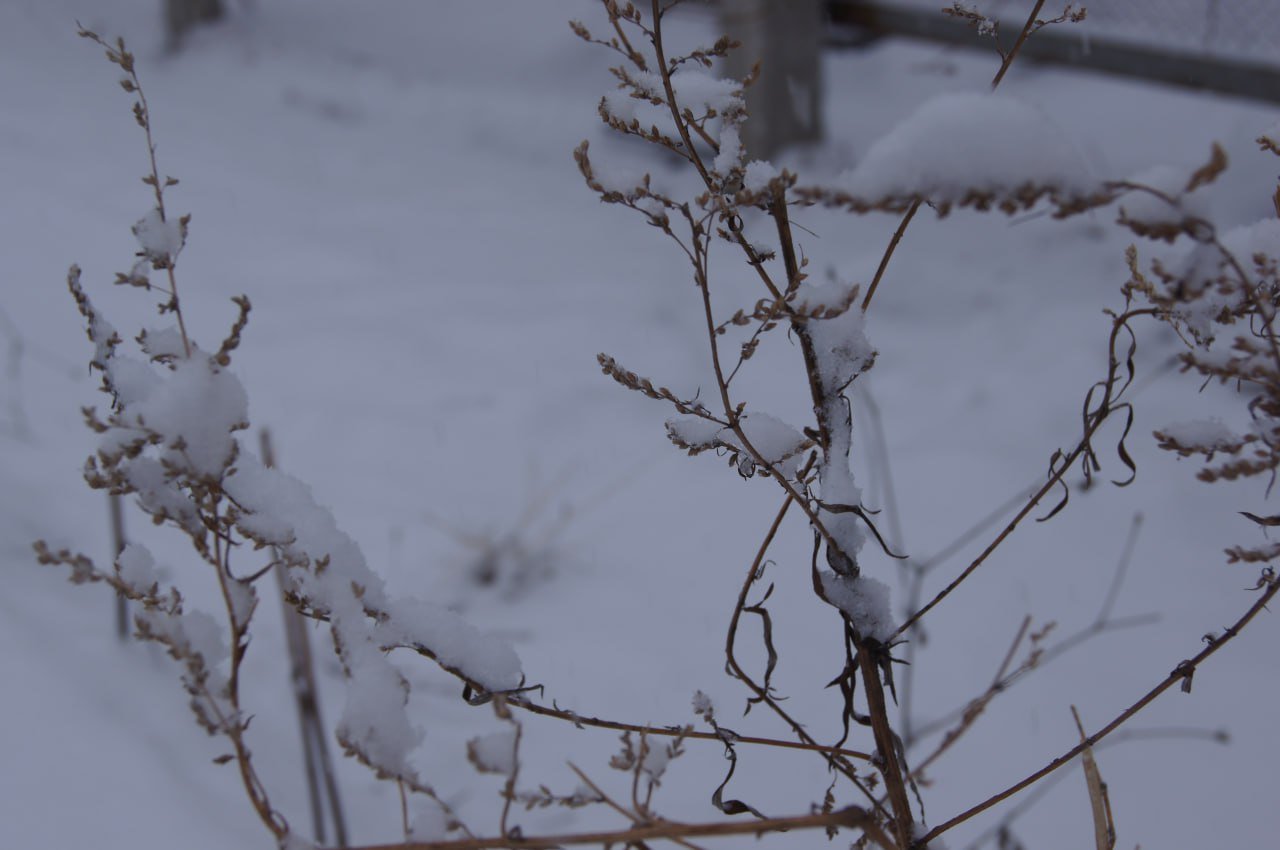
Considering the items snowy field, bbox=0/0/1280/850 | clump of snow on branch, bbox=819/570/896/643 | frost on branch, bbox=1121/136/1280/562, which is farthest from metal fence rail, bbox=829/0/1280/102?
clump of snow on branch, bbox=819/570/896/643

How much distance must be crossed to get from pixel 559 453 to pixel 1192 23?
4785 millimetres

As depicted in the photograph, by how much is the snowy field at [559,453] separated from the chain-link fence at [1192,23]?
0.31 meters

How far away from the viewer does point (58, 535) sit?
2.16 meters

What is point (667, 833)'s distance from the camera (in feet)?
Result: 1.83

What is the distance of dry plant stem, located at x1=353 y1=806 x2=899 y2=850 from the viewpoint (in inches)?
21.5

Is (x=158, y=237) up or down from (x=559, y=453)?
down

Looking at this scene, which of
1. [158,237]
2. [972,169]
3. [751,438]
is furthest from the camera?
[751,438]

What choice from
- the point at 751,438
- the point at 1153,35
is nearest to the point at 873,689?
the point at 751,438

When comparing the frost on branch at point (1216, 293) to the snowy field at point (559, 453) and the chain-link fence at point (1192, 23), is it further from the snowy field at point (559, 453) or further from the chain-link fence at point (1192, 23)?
the chain-link fence at point (1192, 23)

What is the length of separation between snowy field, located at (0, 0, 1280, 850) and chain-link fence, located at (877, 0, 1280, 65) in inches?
12.2

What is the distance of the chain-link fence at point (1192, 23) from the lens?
201 inches

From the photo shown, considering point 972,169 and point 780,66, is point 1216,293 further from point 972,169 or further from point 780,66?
point 780,66

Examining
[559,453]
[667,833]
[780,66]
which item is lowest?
[667,833]

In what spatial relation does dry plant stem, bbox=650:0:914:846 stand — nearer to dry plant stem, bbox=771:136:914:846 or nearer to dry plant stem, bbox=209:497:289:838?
dry plant stem, bbox=771:136:914:846
